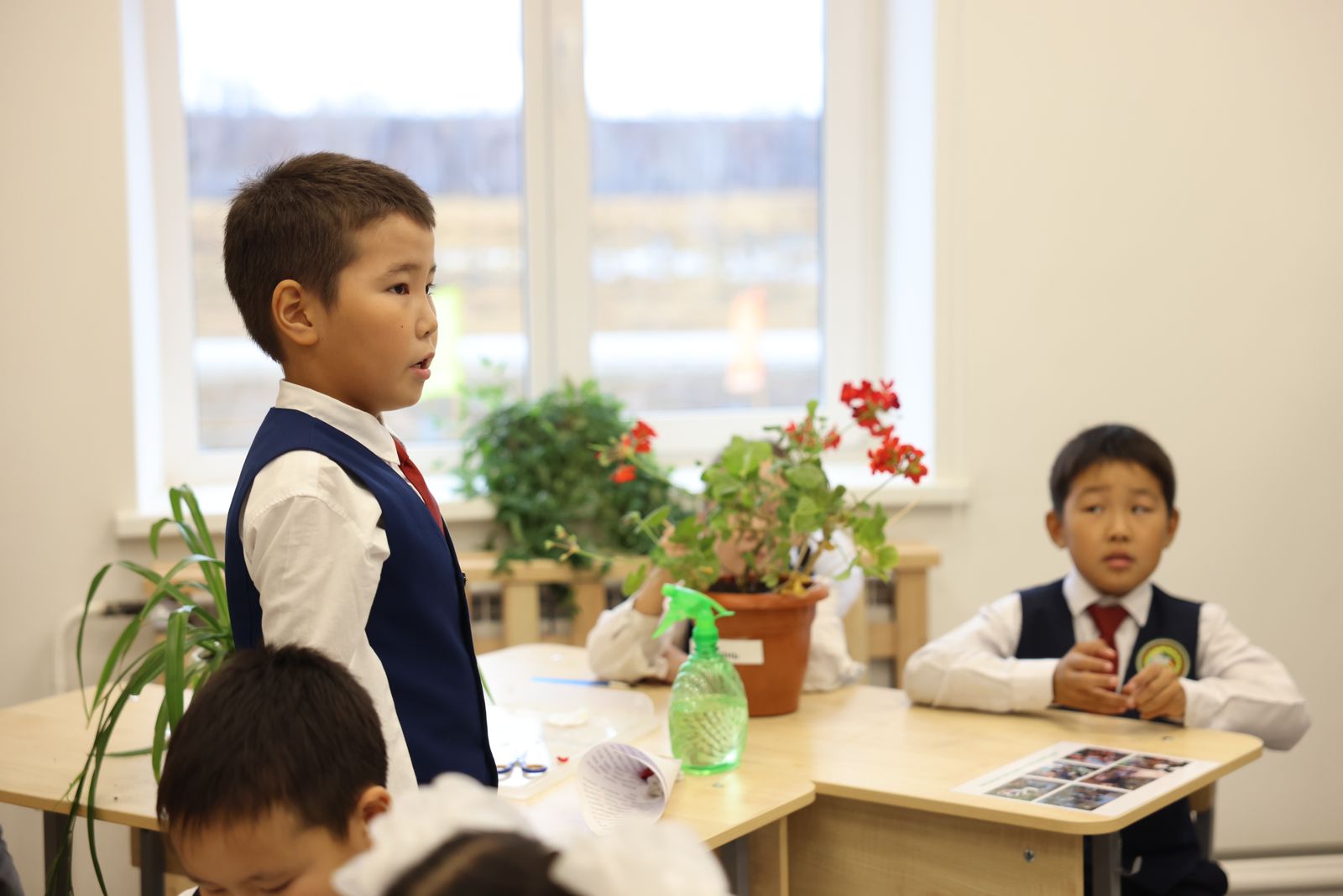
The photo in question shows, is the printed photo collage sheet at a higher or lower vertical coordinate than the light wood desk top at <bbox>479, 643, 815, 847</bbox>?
lower

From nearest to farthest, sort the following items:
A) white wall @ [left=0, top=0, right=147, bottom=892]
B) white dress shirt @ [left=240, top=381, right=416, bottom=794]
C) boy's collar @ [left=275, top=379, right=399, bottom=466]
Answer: white dress shirt @ [left=240, top=381, right=416, bottom=794]
boy's collar @ [left=275, top=379, right=399, bottom=466]
white wall @ [left=0, top=0, right=147, bottom=892]

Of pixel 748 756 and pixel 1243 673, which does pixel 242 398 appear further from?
pixel 1243 673

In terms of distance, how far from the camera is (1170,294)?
10.6 feet

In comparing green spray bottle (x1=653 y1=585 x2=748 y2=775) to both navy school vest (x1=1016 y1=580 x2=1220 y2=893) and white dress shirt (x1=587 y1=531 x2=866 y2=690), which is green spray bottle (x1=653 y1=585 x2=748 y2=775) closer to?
white dress shirt (x1=587 y1=531 x2=866 y2=690)

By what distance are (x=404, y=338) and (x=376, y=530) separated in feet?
0.64

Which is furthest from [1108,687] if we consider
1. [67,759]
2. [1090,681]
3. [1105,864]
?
[67,759]

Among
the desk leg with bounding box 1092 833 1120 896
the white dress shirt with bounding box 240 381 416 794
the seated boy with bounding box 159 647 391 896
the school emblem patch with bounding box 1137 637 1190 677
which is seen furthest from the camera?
the school emblem patch with bounding box 1137 637 1190 677

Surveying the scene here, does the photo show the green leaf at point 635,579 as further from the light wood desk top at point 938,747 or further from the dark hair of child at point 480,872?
the dark hair of child at point 480,872

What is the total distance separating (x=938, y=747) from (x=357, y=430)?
987mm

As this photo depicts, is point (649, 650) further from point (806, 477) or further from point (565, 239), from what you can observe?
point (565, 239)

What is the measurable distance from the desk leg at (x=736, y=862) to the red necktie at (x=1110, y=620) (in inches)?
32.6

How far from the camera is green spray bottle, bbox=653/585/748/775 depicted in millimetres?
1711

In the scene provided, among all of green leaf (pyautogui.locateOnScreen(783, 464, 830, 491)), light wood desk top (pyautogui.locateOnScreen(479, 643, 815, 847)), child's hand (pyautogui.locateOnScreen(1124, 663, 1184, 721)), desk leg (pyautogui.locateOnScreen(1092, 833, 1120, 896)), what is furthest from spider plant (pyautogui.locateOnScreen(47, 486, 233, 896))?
child's hand (pyautogui.locateOnScreen(1124, 663, 1184, 721))

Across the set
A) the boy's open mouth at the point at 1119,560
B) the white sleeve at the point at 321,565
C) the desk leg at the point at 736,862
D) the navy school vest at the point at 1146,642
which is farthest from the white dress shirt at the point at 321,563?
the boy's open mouth at the point at 1119,560
